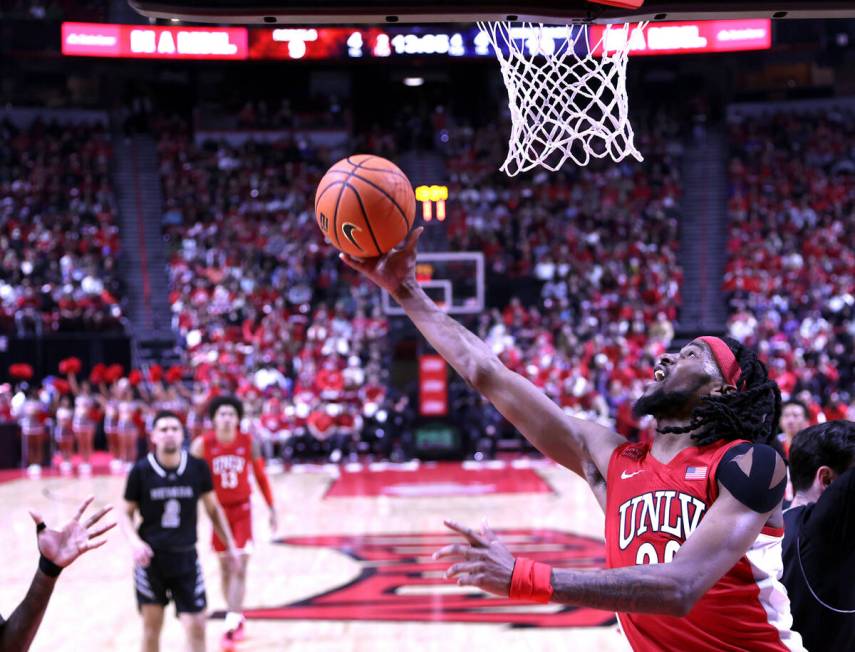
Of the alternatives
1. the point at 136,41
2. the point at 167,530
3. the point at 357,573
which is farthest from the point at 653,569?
the point at 136,41

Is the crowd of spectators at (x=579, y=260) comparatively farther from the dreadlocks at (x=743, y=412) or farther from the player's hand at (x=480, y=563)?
the player's hand at (x=480, y=563)

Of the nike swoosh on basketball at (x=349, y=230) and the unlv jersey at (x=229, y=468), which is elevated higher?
the nike swoosh on basketball at (x=349, y=230)

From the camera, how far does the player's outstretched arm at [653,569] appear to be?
212 centimetres

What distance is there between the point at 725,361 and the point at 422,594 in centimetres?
559

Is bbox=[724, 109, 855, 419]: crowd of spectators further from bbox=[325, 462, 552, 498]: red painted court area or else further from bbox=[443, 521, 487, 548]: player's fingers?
bbox=[443, 521, 487, 548]: player's fingers

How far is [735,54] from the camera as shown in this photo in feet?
73.6

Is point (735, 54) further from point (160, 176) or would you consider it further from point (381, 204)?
point (381, 204)

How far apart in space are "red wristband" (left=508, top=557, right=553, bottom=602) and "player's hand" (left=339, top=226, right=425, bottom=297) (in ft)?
3.85

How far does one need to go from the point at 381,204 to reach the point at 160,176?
825 inches

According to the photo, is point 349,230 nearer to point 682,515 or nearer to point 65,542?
point 65,542

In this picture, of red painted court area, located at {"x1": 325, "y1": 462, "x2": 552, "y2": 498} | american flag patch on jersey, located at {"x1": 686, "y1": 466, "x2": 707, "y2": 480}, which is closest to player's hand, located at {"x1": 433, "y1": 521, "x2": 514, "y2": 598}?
american flag patch on jersey, located at {"x1": 686, "y1": 466, "x2": 707, "y2": 480}

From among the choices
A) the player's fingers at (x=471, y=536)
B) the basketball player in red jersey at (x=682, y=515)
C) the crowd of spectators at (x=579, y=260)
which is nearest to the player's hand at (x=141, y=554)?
the basketball player in red jersey at (x=682, y=515)

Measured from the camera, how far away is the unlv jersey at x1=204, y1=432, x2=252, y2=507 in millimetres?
7320

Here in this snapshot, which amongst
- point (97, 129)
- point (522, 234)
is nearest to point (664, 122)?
point (522, 234)
